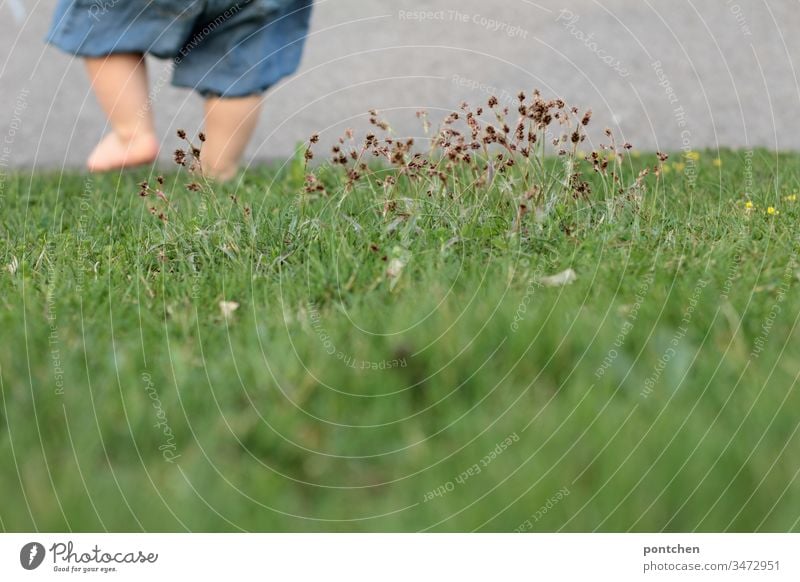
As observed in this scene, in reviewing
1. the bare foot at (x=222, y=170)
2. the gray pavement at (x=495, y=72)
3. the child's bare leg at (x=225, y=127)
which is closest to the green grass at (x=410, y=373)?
the bare foot at (x=222, y=170)

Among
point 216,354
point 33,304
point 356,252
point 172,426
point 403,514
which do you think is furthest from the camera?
point 356,252

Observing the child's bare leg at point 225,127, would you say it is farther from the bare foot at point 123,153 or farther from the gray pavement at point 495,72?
the gray pavement at point 495,72

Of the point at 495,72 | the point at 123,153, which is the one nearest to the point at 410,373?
the point at 123,153

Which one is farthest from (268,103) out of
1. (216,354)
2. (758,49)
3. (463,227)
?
(216,354)

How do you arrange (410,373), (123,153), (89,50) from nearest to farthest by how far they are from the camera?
1. (410,373)
2. (89,50)
3. (123,153)

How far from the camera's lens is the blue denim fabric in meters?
3.27

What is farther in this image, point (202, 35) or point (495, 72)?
point (495, 72)

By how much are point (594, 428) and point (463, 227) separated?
2.93ft

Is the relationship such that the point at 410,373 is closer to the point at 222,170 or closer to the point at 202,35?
the point at 222,170

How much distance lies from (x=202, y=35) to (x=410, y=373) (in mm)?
2246

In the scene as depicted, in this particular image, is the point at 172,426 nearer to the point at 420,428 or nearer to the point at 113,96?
the point at 420,428

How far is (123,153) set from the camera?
3.46m

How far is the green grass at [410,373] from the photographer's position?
1359 millimetres

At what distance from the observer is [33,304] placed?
1960 millimetres
